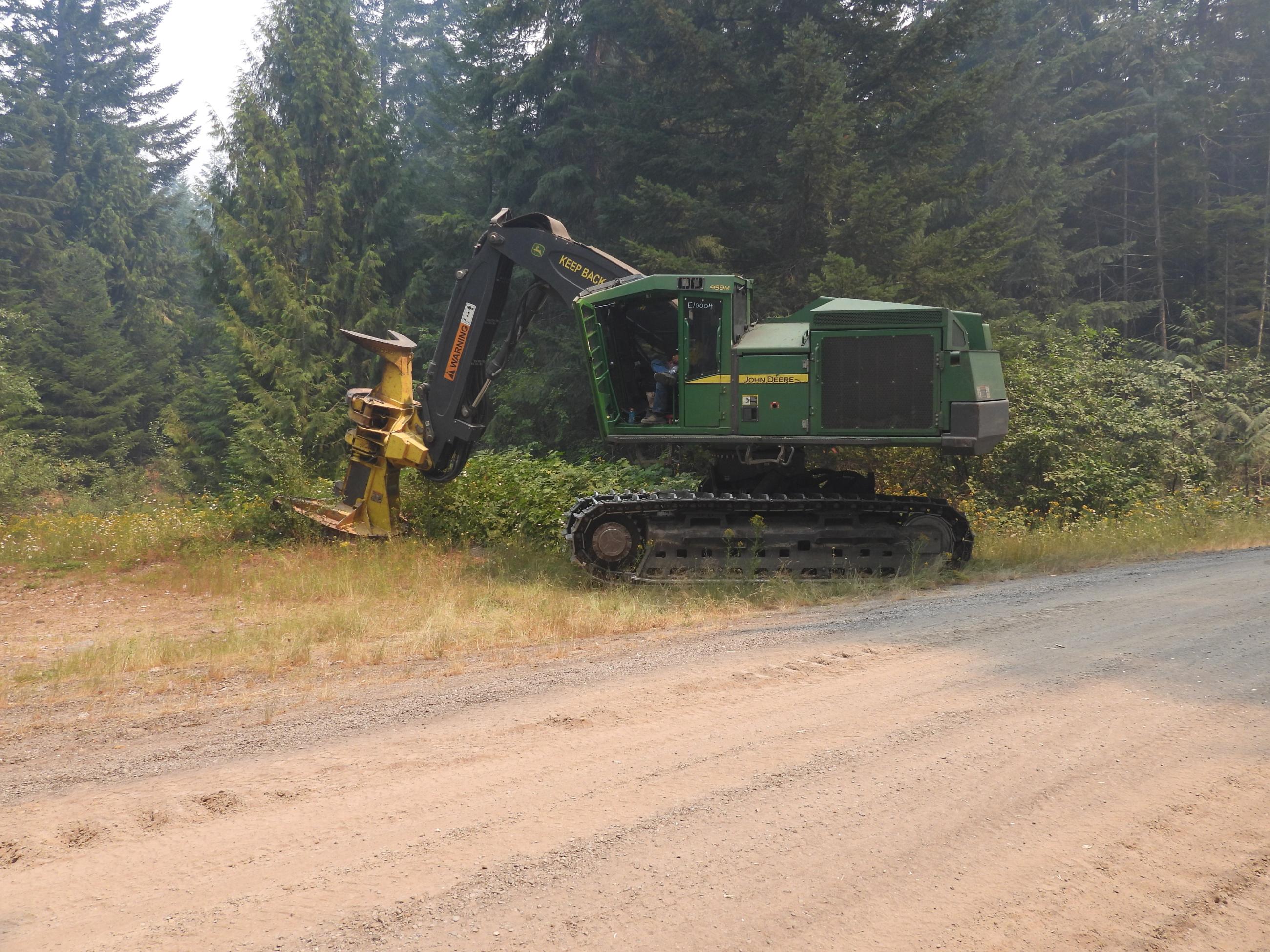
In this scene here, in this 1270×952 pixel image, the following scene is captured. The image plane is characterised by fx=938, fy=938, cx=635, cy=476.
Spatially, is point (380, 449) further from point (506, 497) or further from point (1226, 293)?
point (1226, 293)

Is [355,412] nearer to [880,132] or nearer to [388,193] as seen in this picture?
[880,132]

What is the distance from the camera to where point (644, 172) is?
19.2 meters

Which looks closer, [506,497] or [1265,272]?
[506,497]

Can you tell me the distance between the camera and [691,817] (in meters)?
3.89

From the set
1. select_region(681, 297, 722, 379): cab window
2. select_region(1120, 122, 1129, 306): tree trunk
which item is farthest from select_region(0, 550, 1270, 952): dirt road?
select_region(1120, 122, 1129, 306): tree trunk

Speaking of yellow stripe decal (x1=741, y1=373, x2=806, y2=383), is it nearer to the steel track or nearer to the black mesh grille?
the black mesh grille

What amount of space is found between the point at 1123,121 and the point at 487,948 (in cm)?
3575

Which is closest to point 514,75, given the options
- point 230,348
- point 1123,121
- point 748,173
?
point 748,173

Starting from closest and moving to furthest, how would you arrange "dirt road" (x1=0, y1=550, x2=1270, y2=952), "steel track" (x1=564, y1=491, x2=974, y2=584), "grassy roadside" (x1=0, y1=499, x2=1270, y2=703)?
"dirt road" (x1=0, y1=550, x2=1270, y2=952), "grassy roadside" (x1=0, y1=499, x2=1270, y2=703), "steel track" (x1=564, y1=491, x2=974, y2=584)

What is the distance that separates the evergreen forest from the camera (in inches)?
640

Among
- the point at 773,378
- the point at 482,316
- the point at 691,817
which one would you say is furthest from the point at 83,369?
the point at 691,817

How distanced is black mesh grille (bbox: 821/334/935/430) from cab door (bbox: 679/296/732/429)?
987mm

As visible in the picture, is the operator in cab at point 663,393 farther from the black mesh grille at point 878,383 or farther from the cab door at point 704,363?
the black mesh grille at point 878,383

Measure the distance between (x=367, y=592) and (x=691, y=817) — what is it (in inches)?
245
